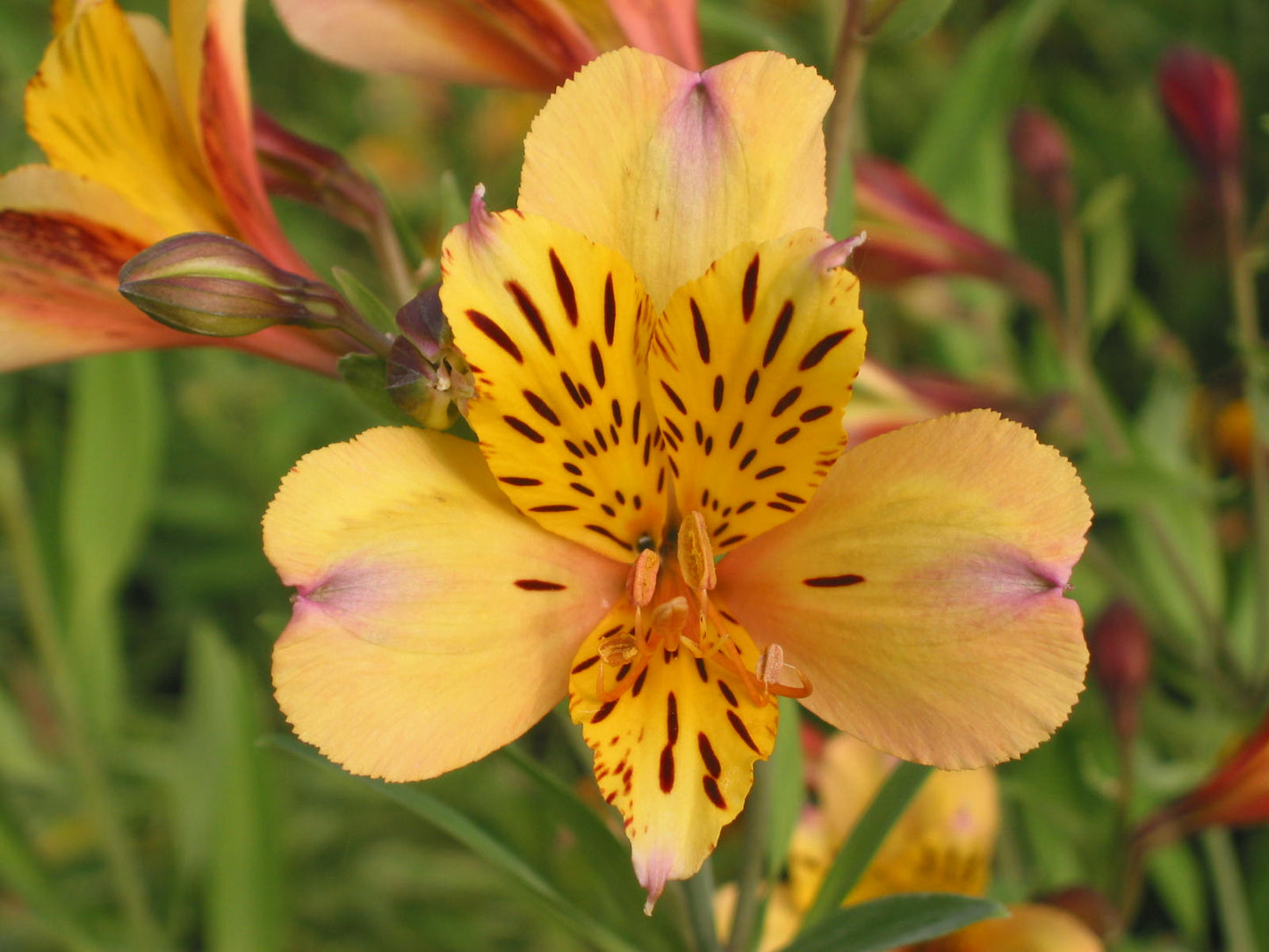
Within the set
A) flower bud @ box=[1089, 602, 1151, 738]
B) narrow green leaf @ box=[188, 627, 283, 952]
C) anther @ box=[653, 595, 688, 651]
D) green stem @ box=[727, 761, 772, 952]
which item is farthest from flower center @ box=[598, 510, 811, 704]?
narrow green leaf @ box=[188, 627, 283, 952]

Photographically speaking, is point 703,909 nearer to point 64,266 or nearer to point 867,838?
point 867,838

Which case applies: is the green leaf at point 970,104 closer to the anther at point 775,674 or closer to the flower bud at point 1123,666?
the flower bud at point 1123,666

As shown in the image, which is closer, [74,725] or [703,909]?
[703,909]

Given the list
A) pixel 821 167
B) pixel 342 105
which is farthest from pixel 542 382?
pixel 342 105

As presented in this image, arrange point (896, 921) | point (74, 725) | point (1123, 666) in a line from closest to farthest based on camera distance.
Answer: point (896, 921) < point (1123, 666) < point (74, 725)

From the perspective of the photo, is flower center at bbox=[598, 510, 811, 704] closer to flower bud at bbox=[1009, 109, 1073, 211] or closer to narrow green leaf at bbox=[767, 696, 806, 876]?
narrow green leaf at bbox=[767, 696, 806, 876]

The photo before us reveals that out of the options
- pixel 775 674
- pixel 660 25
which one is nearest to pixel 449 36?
pixel 660 25

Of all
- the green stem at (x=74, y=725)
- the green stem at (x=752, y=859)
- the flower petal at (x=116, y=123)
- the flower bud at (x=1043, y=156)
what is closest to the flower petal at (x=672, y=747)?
the green stem at (x=752, y=859)

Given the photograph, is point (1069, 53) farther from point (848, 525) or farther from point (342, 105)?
point (848, 525)
